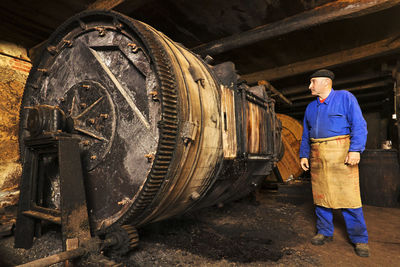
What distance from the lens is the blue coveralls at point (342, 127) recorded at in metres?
2.39

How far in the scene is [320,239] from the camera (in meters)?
2.57

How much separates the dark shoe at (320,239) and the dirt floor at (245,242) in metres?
0.05

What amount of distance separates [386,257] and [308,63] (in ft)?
13.3

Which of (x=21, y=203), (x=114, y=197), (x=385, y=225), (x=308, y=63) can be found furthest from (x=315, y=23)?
(x=21, y=203)

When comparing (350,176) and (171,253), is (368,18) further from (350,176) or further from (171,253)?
(171,253)

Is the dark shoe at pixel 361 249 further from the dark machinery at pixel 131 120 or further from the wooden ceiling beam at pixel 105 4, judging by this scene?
the wooden ceiling beam at pixel 105 4

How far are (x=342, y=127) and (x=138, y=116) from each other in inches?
77.9

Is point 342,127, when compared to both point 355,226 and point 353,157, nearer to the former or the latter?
point 353,157

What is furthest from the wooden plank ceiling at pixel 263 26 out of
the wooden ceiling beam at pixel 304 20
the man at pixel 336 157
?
the man at pixel 336 157

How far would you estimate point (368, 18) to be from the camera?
3.88 m

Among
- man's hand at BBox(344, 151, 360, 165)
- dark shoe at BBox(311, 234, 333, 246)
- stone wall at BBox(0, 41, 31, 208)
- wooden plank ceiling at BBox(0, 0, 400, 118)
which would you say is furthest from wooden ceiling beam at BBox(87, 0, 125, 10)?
dark shoe at BBox(311, 234, 333, 246)

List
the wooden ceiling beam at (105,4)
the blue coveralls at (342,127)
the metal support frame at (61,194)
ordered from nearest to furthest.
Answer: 1. the metal support frame at (61,194)
2. the blue coveralls at (342,127)
3. the wooden ceiling beam at (105,4)

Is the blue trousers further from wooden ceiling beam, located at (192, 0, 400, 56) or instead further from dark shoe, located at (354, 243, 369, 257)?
wooden ceiling beam, located at (192, 0, 400, 56)

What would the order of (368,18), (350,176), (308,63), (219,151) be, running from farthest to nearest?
1. (308,63)
2. (368,18)
3. (350,176)
4. (219,151)
